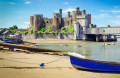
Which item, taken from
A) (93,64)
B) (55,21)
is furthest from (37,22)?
(93,64)

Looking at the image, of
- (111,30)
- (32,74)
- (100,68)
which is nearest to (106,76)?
(100,68)

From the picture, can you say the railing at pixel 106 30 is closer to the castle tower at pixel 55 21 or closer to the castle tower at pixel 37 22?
the castle tower at pixel 55 21

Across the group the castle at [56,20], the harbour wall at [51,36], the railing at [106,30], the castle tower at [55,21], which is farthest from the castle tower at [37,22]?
the railing at [106,30]

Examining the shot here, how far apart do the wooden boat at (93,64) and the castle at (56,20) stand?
6113 centimetres

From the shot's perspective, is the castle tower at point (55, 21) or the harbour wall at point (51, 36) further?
the castle tower at point (55, 21)

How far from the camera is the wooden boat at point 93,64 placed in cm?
973

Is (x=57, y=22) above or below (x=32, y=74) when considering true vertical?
above

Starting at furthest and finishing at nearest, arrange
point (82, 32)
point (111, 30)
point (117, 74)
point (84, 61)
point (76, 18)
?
point (76, 18), point (82, 32), point (111, 30), point (84, 61), point (117, 74)

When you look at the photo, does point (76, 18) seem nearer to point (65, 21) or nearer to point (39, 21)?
point (65, 21)

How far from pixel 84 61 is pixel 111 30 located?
54.5 meters

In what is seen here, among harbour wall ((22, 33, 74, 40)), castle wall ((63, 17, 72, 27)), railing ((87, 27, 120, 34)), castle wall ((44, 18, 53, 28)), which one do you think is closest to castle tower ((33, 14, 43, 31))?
castle wall ((44, 18, 53, 28))

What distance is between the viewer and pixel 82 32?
2530 inches

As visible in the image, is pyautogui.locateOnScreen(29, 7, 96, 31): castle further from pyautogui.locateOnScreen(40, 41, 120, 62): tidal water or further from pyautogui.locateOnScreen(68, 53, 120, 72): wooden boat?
pyautogui.locateOnScreen(68, 53, 120, 72): wooden boat

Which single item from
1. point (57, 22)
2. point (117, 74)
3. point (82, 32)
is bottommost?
point (117, 74)
